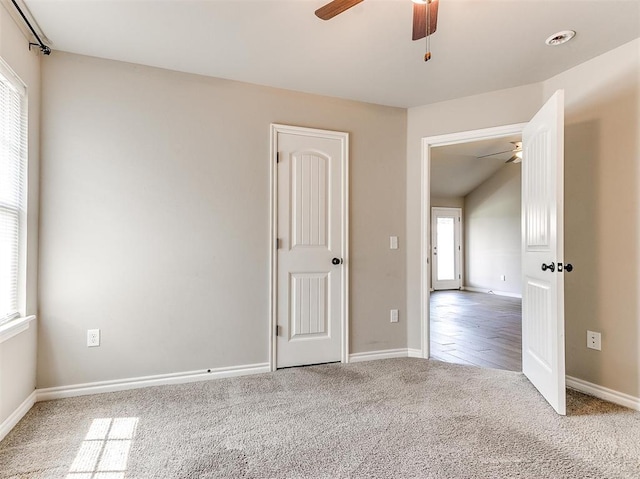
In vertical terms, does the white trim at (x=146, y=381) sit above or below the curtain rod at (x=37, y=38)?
below

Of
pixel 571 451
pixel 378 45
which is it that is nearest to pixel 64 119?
pixel 378 45

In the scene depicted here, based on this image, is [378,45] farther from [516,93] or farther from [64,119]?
[64,119]

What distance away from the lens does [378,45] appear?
7.85 feet

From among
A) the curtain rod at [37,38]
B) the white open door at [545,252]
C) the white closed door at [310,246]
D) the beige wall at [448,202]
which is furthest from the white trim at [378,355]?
the beige wall at [448,202]

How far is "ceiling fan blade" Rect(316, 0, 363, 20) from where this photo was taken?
1.62 metres

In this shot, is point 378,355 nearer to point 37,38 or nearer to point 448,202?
point 37,38

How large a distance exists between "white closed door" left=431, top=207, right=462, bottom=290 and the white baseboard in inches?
236

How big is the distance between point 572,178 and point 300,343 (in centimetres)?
252

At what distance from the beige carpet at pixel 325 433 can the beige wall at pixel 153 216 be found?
35 centimetres

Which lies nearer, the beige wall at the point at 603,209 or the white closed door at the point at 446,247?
the beige wall at the point at 603,209

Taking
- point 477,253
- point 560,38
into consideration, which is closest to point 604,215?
point 560,38

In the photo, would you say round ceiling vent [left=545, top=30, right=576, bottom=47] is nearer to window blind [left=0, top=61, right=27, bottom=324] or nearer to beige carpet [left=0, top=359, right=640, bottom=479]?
beige carpet [left=0, top=359, right=640, bottom=479]

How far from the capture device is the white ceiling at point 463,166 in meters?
6.18

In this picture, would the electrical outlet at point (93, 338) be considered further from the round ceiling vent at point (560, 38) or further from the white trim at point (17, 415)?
the round ceiling vent at point (560, 38)
